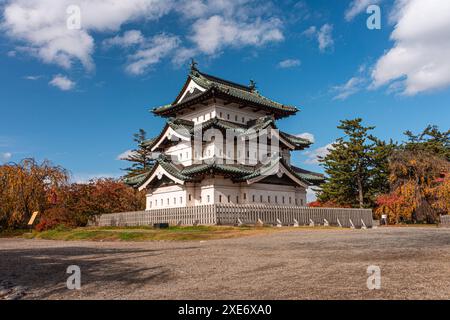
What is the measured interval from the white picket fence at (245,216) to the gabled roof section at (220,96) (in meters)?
11.3

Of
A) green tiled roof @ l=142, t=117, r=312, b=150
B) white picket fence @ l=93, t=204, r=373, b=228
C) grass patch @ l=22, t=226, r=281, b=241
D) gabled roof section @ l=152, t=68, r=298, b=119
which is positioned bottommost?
grass patch @ l=22, t=226, r=281, b=241

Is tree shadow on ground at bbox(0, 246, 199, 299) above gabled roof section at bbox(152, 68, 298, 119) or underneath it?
underneath

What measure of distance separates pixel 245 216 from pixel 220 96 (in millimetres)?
12312

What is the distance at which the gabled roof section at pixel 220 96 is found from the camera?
36.4m

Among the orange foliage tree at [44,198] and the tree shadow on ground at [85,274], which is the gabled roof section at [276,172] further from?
the tree shadow on ground at [85,274]

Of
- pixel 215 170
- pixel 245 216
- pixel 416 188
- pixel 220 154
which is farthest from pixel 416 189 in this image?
pixel 215 170

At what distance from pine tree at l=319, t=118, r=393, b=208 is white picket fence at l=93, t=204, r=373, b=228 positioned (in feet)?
43.8

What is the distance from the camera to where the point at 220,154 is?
35844mm

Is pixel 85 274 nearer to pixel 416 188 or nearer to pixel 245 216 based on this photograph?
pixel 245 216

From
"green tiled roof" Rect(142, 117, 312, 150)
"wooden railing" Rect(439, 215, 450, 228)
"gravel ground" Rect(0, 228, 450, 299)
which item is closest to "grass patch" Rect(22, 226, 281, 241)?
"gravel ground" Rect(0, 228, 450, 299)

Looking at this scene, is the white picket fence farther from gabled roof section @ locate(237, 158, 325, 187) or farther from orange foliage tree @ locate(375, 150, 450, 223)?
orange foliage tree @ locate(375, 150, 450, 223)

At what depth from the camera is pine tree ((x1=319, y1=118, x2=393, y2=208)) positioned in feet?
167
